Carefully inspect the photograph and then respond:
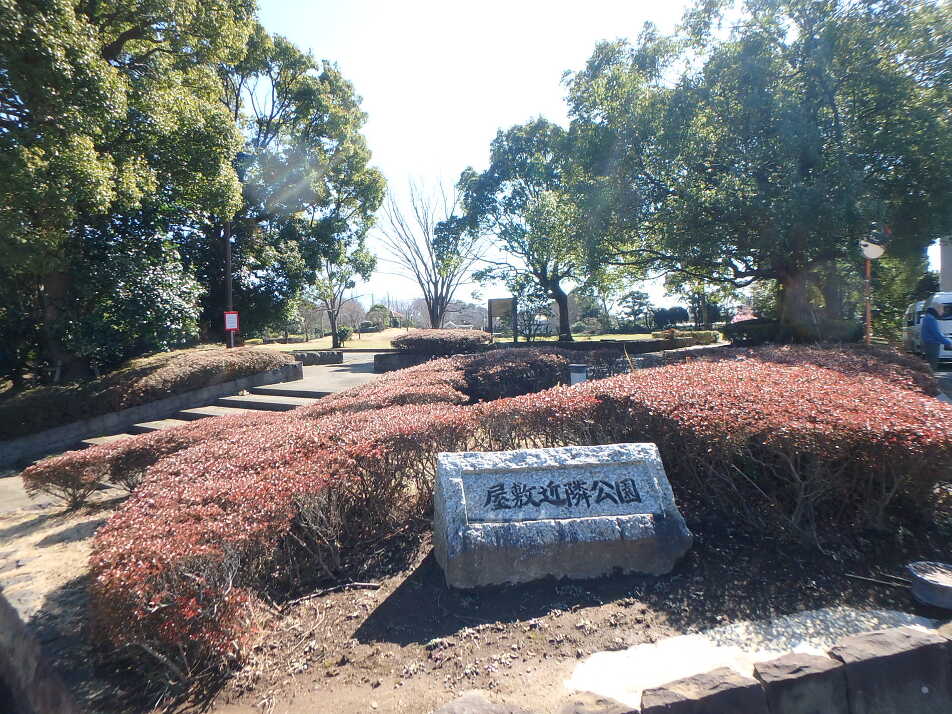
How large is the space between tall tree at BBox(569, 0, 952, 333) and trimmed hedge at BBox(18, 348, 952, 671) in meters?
6.91

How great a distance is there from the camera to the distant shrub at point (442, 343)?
14.7m

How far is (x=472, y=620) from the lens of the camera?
289 cm

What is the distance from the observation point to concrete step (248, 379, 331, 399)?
1103 centimetres

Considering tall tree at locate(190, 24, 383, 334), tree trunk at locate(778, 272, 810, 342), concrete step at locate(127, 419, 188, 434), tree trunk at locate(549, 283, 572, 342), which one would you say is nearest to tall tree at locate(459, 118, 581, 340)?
tree trunk at locate(549, 283, 572, 342)

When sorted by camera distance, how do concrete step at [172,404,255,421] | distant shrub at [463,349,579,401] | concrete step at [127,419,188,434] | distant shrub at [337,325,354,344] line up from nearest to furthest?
distant shrub at [463,349,579,401] → concrete step at [127,419,188,434] → concrete step at [172,404,255,421] → distant shrub at [337,325,354,344]

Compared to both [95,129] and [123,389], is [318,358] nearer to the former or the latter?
[123,389]

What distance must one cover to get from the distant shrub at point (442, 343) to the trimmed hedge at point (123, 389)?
13.5 feet

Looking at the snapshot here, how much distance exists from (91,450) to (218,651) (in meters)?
4.28

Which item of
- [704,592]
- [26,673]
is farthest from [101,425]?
[704,592]

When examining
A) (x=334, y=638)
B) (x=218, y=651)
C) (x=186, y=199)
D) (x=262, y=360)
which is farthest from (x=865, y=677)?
(x=186, y=199)

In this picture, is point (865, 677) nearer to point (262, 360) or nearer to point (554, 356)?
point (554, 356)

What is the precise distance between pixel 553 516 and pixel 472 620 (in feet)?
2.42

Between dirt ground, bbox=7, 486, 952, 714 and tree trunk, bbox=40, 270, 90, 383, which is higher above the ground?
tree trunk, bbox=40, 270, 90, 383

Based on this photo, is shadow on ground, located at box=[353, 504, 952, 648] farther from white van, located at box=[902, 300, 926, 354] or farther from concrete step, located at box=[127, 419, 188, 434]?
white van, located at box=[902, 300, 926, 354]
